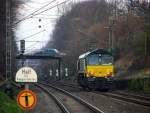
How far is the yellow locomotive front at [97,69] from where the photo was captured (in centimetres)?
4925

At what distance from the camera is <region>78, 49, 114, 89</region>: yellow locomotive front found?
49.2m

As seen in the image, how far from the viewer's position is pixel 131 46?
78.4m

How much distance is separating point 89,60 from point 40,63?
4731 inches

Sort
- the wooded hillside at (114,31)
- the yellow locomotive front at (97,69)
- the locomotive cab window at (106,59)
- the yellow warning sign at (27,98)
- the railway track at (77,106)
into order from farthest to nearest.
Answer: the wooded hillside at (114,31), the locomotive cab window at (106,59), the yellow locomotive front at (97,69), the railway track at (77,106), the yellow warning sign at (27,98)

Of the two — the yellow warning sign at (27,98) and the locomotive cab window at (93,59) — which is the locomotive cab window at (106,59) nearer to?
the locomotive cab window at (93,59)

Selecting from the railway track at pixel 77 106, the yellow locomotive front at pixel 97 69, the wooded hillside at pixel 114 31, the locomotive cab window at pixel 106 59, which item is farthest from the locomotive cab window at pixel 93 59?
the railway track at pixel 77 106

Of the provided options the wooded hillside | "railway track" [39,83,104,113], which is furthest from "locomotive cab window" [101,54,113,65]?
"railway track" [39,83,104,113]

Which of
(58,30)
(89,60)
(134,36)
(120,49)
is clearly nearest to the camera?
(89,60)

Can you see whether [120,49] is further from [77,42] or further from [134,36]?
[77,42]

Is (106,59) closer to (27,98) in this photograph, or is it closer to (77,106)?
(77,106)

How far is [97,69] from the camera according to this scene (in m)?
49.8

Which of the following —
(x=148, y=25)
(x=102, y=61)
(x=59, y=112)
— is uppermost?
(x=148, y=25)

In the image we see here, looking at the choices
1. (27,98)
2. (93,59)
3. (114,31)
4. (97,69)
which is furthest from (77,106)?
(114,31)

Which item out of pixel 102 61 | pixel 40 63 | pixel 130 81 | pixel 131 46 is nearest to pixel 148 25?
pixel 130 81
